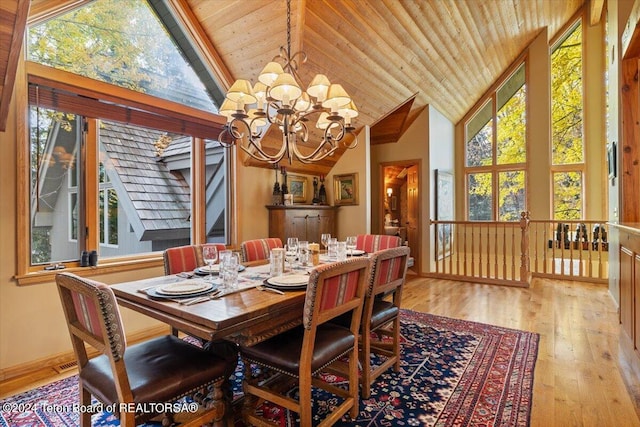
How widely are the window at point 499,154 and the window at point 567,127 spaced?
0.61m

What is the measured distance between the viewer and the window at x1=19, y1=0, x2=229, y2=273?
260 centimetres

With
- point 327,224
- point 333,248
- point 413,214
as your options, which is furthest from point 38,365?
point 413,214

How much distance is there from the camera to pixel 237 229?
4.07m

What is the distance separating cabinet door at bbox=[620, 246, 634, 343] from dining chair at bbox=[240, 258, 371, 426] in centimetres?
199

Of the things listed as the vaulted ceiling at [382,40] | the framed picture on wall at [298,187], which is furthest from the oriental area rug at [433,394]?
the framed picture on wall at [298,187]

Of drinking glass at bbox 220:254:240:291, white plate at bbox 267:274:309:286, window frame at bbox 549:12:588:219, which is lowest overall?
white plate at bbox 267:274:309:286

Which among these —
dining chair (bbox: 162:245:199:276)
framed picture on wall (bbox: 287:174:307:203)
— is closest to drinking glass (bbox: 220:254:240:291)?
dining chair (bbox: 162:245:199:276)

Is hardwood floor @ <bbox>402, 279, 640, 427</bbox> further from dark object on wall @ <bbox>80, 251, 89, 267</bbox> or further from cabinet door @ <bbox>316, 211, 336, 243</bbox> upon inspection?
dark object on wall @ <bbox>80, 251, 89, 267</bbox>

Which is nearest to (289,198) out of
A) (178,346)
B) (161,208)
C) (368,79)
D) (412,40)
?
(161,208)

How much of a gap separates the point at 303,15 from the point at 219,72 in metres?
1.24

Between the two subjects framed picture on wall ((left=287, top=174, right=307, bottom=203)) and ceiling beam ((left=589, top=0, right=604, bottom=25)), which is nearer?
framed picture on wall ((left=287, top=174, right=307, bottom=203))

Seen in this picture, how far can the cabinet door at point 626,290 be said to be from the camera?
2354mm

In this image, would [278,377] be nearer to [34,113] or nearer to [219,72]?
[34,113]

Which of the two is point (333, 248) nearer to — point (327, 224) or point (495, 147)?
point (327, 224)
